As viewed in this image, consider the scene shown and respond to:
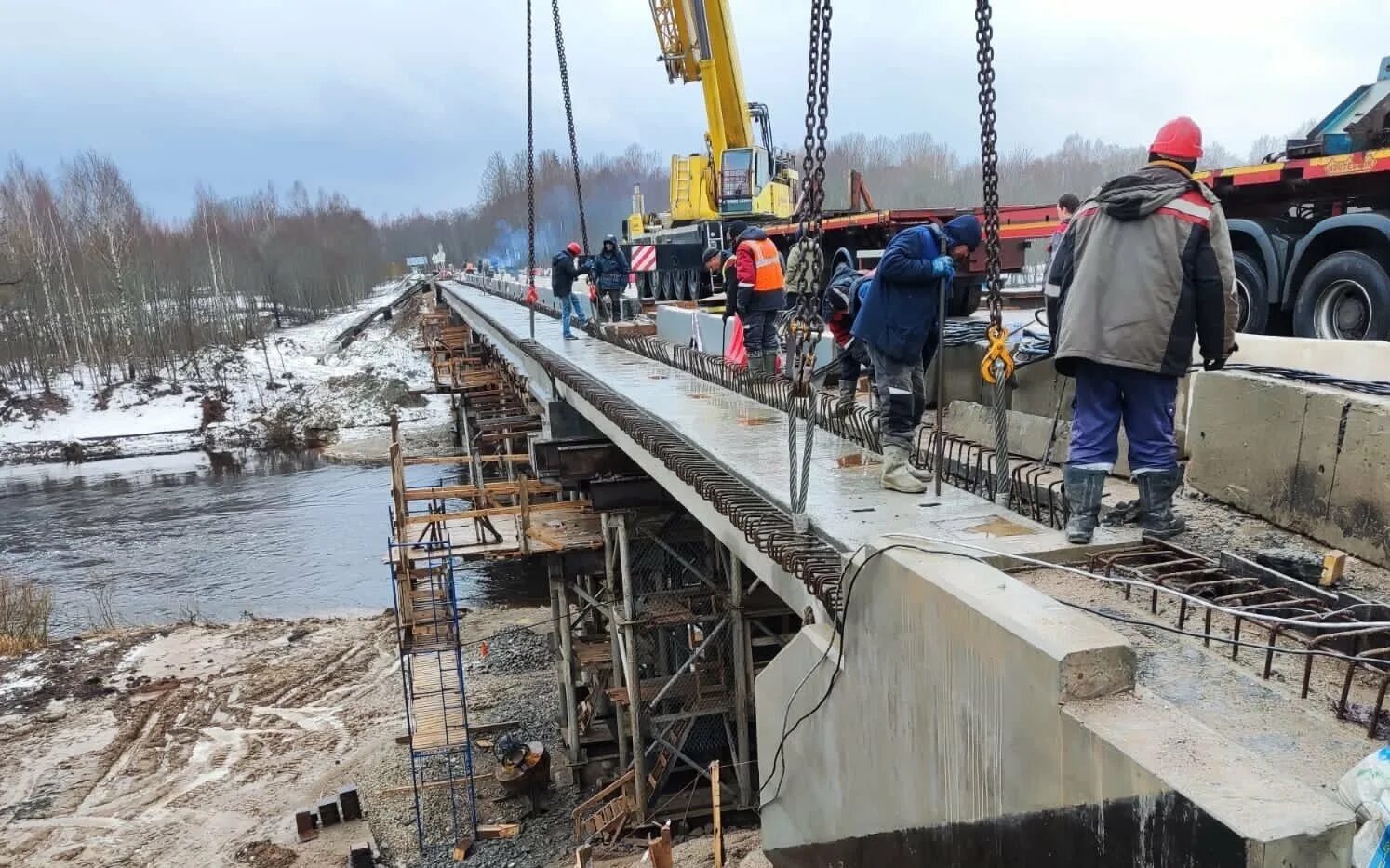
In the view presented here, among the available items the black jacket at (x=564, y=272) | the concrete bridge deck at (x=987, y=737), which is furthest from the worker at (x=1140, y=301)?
the black jacket at (x=564, y=272)

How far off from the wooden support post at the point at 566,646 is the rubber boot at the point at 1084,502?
793 cm

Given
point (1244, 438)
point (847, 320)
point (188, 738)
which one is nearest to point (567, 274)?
point (847, 320)

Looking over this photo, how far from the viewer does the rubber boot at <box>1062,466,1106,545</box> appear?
385 cm

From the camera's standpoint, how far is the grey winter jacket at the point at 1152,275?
3508mm

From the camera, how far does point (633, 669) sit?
8.96 m

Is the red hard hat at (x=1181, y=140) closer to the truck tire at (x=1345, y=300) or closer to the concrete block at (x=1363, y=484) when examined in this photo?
the concrete block at (x=1363, y=484)

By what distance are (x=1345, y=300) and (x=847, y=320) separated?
3777 mm

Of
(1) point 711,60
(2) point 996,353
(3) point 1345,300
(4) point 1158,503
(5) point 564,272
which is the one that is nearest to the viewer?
(4) point 1158,503

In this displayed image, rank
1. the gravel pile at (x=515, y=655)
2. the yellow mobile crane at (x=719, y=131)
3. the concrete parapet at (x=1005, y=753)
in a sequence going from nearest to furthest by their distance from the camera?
the concrete parapet at (x=1005, y=753), the gravel pile at (x=515, y=655), the yellow mobile crane at (x=719, y=131)

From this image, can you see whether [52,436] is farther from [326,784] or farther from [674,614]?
[674,614]

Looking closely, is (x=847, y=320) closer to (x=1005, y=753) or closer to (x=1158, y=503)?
(x=1158, y=503)

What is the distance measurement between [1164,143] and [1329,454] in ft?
5.59

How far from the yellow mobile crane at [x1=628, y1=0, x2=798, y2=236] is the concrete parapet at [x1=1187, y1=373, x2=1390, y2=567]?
Result: 14434 mm

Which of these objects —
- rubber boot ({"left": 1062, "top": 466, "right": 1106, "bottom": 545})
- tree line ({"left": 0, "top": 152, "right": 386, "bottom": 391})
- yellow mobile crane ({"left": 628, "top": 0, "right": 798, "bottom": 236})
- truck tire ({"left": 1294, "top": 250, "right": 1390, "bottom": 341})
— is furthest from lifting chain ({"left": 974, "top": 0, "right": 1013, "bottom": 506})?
tree line ({"left": 0, "top": 152, "right": 386, "bottom": 391})
